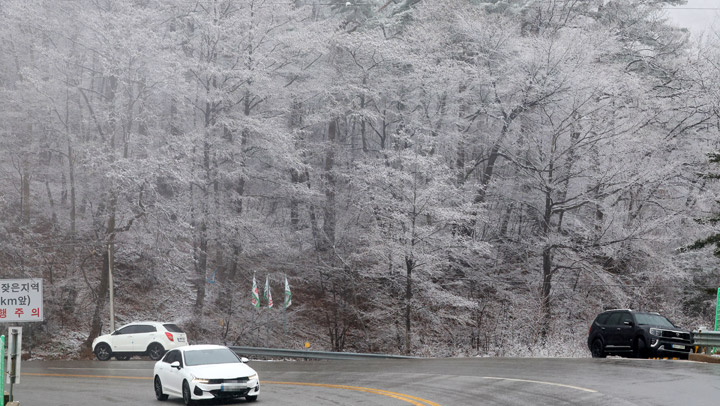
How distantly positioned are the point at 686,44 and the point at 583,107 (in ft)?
58.4

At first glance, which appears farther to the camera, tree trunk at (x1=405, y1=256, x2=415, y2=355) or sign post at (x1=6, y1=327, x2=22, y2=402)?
tree trunk at (x1=405, y1=256, x2=415, y2=355)

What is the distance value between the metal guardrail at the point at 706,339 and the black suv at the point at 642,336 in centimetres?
20

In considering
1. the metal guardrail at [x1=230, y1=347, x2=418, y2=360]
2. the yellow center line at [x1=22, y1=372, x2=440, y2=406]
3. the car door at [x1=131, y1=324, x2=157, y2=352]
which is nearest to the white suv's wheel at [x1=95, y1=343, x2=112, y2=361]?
the car door at [x1=131, y1=324, x2=157, y2=352]

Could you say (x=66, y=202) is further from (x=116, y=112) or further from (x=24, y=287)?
(x=24, y=287)

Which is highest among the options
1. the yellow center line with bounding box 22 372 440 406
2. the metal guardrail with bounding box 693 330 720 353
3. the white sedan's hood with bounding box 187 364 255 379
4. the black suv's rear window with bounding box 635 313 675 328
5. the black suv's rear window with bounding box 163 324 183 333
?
the black suv's rear window with bounding box 635 313 675 328

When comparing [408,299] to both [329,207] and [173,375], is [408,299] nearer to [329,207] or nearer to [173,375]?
[329,207]

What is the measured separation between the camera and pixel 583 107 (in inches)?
1558

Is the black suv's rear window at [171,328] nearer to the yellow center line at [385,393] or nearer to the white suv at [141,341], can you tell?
the white suv at [141,341]

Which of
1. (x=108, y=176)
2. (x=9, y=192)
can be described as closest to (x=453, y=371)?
(x=108, y=176)

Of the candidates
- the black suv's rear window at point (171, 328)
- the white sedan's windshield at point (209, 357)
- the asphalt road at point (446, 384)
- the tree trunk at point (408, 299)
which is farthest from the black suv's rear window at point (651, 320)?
the black suv's rear window at point (171, 328)

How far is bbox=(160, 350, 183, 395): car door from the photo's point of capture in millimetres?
17562

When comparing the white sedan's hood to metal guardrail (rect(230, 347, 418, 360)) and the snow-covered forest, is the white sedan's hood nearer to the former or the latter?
metal guardrail (rect(230, 347, 418, 360))

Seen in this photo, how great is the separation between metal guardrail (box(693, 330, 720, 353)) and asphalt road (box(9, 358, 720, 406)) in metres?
2.15

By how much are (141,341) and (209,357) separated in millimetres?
14239
